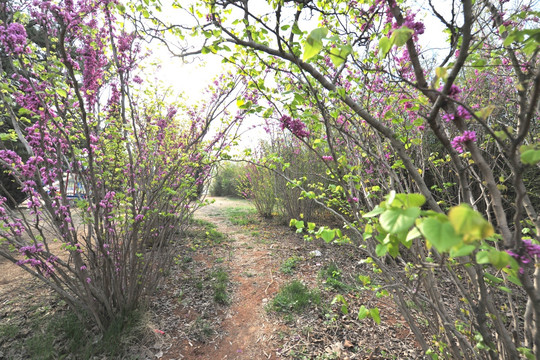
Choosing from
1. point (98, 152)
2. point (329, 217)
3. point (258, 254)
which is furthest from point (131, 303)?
point (329, 217)

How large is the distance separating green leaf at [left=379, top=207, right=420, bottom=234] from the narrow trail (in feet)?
8.44

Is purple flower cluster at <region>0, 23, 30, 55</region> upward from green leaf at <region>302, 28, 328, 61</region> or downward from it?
upward

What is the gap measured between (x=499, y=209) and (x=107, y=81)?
144 inches

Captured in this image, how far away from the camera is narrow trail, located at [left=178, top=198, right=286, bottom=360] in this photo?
8.18 ft

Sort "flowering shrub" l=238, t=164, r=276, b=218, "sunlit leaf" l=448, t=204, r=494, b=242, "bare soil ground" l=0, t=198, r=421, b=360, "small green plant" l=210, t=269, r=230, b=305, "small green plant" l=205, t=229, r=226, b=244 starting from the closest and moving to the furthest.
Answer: "sunlit leaf" l=448, t=204, r=494, b=242 < "bare soil ground" l=0, t=198, r=421, b=360 < "small green plant" l=210, t=269, r=230, b=305 < "small green plant" l=205, t=229, r=226, b=244 < "flowering shrub" l=238, t=164, r=276, b=218

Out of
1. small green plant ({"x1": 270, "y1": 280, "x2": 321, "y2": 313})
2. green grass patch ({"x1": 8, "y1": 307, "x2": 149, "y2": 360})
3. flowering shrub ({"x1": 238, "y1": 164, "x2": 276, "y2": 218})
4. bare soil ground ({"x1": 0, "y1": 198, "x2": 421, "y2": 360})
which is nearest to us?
green grass patch ({"x1": 8, "y1": 307, "x2": 149, "y2": 360})

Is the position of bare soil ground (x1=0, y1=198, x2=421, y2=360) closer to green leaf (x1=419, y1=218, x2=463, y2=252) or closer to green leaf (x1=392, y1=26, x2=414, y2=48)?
green leaf (x1=419, y1=218, x2=463, y2=252)

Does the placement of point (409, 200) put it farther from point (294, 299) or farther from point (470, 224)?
point (294, 299)

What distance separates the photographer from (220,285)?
3.59 meters

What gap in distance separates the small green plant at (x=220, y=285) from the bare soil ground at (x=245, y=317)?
0.04 metres

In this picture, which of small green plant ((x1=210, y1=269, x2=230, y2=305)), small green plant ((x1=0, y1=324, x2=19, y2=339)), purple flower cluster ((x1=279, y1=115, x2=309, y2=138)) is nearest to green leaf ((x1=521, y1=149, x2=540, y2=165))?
purple flower cluster ((x1=279, y1=115, x2=309, y2=138))

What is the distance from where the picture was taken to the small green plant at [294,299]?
3.07 meters

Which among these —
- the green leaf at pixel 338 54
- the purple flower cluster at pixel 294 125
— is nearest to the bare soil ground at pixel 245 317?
the purple flower cluster at pixel 294 125

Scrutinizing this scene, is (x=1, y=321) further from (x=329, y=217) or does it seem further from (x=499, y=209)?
(x=329, y=217)
